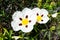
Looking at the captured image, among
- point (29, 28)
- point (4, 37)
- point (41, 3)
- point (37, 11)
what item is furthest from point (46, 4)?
point (4, 37)

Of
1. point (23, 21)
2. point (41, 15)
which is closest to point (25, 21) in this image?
point (23, 21)

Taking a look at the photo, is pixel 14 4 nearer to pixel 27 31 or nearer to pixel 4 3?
pixel 4 3

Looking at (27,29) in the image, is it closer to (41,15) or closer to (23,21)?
(23,21)

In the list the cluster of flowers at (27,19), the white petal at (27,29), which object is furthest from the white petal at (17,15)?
the white petal at (27,29)

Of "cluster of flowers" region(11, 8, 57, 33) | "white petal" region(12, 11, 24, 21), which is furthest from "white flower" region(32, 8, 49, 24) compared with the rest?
"white petal" region(12, 11, 24, 21)

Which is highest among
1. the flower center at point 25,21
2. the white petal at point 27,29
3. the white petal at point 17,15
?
the white petal at point 17,15

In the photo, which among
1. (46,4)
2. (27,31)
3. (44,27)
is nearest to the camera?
(27,31)

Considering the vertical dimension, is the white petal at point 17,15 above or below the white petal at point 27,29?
above

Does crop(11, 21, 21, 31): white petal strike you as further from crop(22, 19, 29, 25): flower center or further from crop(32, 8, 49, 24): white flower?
crop(32, 8, 49, 24): white flower

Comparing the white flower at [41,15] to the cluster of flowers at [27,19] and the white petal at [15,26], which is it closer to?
the cluster of flowers at [27,19]
